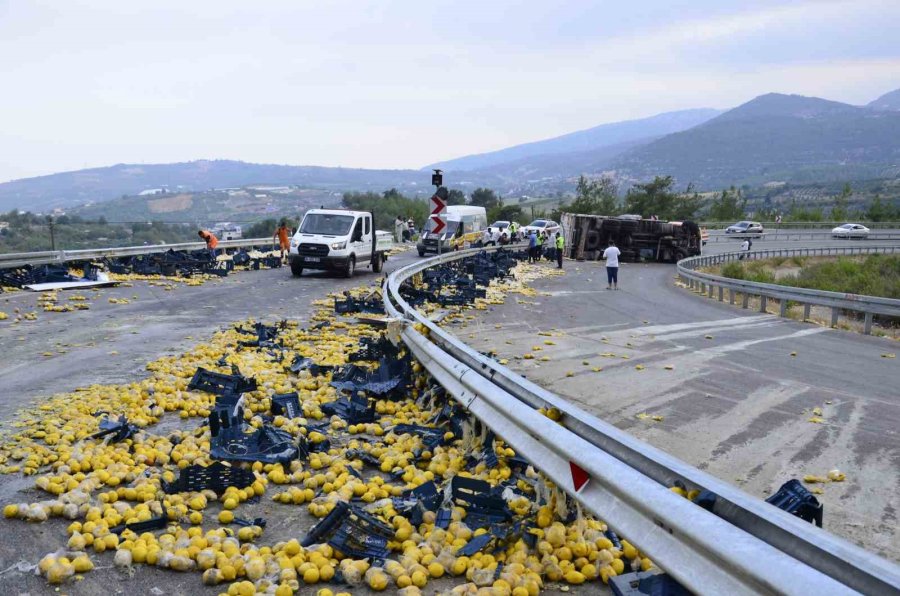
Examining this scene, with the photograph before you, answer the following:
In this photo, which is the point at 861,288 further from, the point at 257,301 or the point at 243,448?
the point at 243,448

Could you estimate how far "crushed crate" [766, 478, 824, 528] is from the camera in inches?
145

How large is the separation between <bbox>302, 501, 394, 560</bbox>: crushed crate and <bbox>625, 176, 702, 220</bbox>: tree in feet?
287

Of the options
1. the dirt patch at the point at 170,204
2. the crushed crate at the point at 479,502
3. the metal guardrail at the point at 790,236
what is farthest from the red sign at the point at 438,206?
the dirt patch at the point at 170,204

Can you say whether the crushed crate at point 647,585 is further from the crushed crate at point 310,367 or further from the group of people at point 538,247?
the group of people at point 538,247

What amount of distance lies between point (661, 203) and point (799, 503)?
9066 centimetres

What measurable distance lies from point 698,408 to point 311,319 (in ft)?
27.0

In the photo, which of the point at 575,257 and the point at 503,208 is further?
the point at 503,208

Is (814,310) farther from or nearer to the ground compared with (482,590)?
nearer to the ground

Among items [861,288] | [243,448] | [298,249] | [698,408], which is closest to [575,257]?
[861,288]

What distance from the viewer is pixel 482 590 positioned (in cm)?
372

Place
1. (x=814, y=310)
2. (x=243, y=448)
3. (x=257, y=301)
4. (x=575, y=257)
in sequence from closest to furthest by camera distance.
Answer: (x=243, y=448)
(x=257, y=301)
(x=814, y=310)
(x=575, y=257)

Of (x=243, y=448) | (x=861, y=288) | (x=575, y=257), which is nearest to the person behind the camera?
(x=243, y=448)

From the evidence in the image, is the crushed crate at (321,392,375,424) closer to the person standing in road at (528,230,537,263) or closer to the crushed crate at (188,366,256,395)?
the crushed crate at (188,366,256,395)

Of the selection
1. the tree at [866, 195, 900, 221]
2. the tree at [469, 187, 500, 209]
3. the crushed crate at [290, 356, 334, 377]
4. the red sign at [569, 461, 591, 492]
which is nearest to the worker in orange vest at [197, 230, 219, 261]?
the crushed crate at [290, 356, 334, 377]
